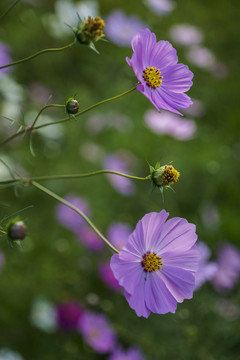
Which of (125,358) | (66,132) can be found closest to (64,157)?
(66,132)

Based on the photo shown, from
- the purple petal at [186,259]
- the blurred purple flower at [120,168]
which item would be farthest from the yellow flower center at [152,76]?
the blurred purple flower at [120,168]

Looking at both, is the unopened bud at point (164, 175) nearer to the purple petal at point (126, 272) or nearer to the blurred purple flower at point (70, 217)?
the purple petal at point (126, 272)

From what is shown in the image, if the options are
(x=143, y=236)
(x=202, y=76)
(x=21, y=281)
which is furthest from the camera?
(x=202, y=76)

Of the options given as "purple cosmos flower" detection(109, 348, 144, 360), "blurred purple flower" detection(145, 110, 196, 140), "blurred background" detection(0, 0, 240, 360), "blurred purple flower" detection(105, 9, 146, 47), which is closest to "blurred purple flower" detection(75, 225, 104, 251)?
"blurred background" detection(0, 0, 240, 360)

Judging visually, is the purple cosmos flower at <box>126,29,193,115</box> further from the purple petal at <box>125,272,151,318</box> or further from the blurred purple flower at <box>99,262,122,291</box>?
the blurred purple flower at <box>99,262,122,291</box>

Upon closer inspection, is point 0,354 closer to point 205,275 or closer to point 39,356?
point 39,356
